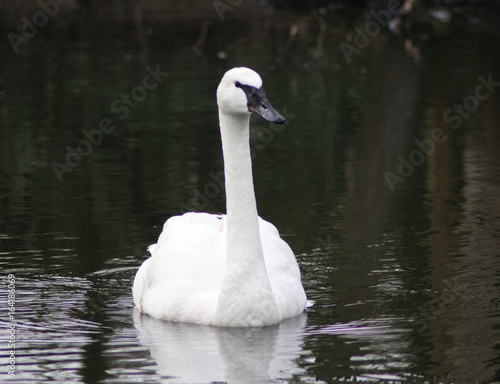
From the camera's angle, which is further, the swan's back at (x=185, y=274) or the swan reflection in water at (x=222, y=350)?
the swan's back at (x=185, y=274)

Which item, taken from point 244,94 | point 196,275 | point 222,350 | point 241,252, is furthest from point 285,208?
point 222,350

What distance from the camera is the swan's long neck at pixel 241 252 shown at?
7555mm

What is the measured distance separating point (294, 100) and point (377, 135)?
376cm

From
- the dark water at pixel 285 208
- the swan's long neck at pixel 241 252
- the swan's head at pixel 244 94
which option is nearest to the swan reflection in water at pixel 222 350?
the dark water at pixel 285 208

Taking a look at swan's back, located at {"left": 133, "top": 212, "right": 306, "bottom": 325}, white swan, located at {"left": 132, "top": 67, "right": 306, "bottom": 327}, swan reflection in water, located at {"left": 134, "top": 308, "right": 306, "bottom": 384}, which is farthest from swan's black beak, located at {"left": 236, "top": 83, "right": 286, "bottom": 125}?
swan reflection in water, located at {"left": 134, "top": 308, "right": 306, "bottom": 384}

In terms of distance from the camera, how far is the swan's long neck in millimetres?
7555

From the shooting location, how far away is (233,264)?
7.59 meters

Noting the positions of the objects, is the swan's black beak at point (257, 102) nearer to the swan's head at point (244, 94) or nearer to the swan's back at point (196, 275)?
the swan's head at point (244, 94)

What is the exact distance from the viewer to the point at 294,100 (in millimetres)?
19172

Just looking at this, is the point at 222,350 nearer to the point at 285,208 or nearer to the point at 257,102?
the point at 257,102

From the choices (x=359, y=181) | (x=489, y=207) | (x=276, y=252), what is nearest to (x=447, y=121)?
(x=359, y=181)

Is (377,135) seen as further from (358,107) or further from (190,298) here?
(190,298)

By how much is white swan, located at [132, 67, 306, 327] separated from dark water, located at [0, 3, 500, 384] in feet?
0.53

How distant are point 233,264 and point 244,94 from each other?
1.20m
